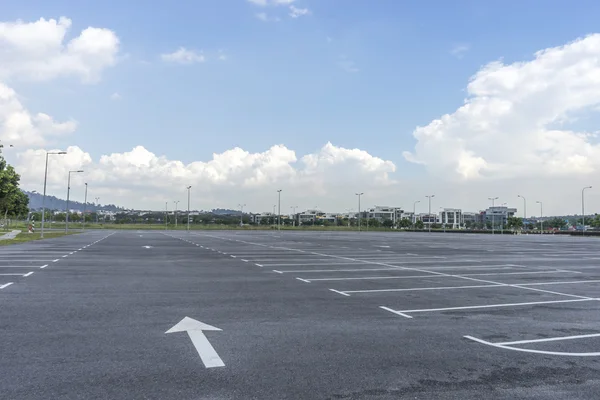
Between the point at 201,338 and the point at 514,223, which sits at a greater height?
the point at 514,223

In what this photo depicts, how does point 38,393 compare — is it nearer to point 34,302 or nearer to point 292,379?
point 292,379

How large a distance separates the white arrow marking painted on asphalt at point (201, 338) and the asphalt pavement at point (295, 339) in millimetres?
39

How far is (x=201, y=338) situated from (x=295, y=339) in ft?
4.89

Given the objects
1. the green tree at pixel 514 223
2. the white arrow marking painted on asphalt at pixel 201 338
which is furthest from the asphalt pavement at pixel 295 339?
the green tree at pixel 514 223

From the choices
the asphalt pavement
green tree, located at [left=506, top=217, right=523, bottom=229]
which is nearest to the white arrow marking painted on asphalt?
the asphalt pavement

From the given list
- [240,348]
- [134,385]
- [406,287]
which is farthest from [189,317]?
[406,287]

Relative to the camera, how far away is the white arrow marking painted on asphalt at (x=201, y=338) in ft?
20.4

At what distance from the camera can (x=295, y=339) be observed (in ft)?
24.5

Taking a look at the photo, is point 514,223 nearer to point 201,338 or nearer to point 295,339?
point 295,339

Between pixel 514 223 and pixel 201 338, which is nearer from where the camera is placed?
pixel 201 338

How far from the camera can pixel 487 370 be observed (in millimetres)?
6086

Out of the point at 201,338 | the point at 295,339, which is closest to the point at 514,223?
the point at 295,339

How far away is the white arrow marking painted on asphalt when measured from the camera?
6228 millimetres

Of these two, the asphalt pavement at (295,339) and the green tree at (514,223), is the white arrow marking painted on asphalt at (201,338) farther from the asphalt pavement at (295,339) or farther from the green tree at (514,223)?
the green tree at (514,223)
